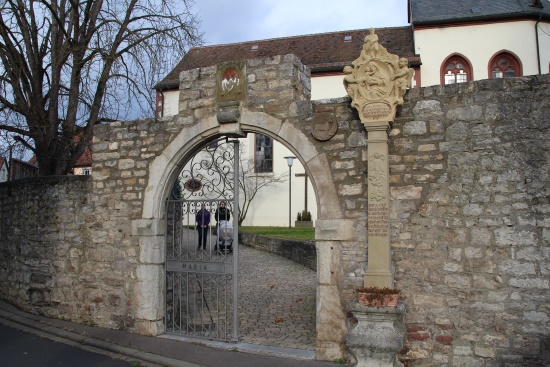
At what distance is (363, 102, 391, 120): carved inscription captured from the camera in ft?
17.9

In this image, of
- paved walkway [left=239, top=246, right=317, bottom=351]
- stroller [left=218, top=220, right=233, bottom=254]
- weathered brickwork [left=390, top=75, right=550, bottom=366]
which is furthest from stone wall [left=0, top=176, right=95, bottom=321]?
weathered brickwork [left=390, top=75, right=550, bottom=366]

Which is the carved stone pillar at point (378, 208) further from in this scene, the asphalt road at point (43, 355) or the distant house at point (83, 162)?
the distant house at point (83, 162)

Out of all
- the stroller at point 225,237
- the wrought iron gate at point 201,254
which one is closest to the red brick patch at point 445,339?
the wrought iron gate at point 201,254

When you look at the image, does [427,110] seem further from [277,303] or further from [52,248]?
[52,248]

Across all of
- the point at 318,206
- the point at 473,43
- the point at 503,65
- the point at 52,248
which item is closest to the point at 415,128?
the point at 318,206

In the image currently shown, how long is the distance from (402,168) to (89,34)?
7.74m

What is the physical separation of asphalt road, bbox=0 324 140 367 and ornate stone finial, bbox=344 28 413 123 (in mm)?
3999

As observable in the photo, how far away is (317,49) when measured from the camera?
24.1 m

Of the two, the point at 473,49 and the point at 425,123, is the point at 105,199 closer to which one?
the point at 425,123

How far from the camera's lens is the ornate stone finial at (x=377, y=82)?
17.8 ft

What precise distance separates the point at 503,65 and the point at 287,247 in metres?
13.5

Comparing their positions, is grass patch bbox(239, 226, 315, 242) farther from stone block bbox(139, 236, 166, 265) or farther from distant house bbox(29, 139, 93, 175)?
stone block bbox(139, 236, 166, 265)

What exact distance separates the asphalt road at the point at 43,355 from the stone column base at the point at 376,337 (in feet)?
8.96

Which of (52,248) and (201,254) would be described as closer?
A: (201,254)
